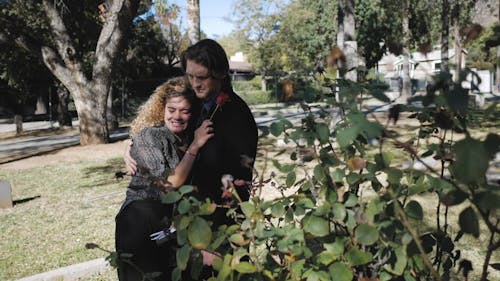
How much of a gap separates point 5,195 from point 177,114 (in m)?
6.11

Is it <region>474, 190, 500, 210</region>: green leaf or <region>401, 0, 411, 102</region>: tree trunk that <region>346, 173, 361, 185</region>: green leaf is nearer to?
<region>401, 0, 411, 102</region>: tree trunk

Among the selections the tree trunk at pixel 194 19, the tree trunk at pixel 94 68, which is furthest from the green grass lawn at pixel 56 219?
the tree trunk at pixel 194 19

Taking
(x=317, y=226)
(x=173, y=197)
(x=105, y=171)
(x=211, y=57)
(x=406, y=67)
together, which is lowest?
(x=105, y=171)

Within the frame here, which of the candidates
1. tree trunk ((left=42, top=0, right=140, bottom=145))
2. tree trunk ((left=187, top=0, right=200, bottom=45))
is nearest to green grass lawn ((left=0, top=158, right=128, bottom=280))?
tree trunk ((left=42, top=0, right=140, bottom=145))

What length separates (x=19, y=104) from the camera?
3547 centimetres

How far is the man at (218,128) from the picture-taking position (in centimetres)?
218

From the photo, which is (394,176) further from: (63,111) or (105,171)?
(63,111)

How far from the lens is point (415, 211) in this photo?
1239mm

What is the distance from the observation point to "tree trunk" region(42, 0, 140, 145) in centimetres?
1388

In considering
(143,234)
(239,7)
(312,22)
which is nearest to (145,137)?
(143,234)

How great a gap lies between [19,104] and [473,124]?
3817 cm

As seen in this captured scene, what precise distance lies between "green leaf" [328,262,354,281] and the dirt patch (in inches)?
452

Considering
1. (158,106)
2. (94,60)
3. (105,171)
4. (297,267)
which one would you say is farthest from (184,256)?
(94,60)

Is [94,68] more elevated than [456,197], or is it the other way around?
[94,68]
